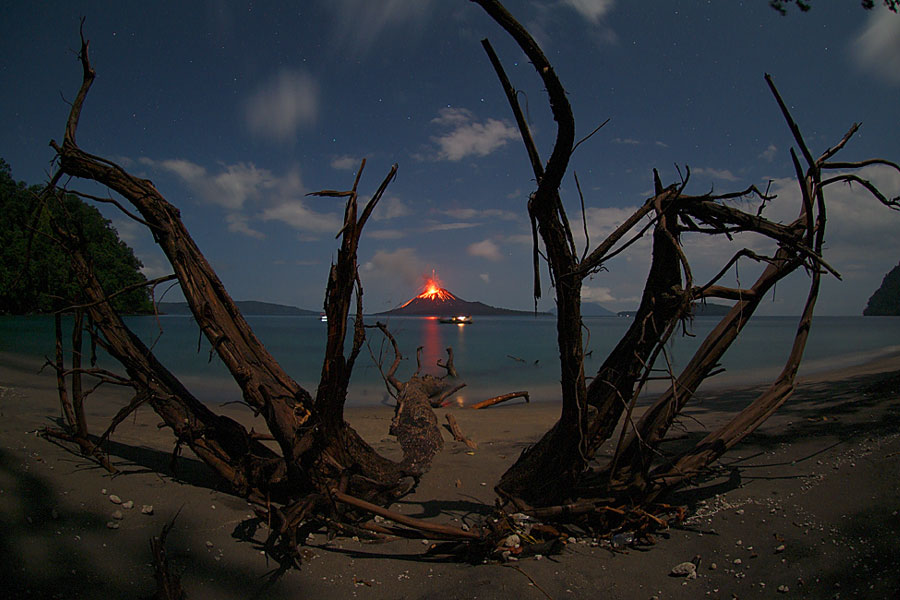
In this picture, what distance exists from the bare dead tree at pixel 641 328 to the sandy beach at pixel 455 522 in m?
0.39

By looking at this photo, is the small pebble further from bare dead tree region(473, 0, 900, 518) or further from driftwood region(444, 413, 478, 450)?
driftwood region(444, 413, 478, 450)

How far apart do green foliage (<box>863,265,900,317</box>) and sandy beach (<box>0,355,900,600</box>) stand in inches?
7319

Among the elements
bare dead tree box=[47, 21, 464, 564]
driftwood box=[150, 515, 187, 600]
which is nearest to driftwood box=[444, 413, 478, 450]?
bare dead tree box=[47, 21, 464, 564]

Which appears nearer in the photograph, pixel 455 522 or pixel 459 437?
pixel 455 522

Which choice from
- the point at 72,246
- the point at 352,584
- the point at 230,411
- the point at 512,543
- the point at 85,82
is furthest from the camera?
the point at 230,411

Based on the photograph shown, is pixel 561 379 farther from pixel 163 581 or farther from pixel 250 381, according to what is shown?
pixel 163 581

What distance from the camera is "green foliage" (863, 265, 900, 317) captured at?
138 meters

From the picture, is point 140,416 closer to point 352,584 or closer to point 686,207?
point 352,584

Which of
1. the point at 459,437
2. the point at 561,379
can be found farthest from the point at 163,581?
the point at 459,437

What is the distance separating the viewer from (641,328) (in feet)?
10.6

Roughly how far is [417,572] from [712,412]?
8071mm

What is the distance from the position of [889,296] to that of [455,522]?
195210 mm

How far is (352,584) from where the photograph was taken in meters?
2.68

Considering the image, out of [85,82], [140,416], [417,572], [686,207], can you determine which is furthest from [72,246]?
[140,416]
